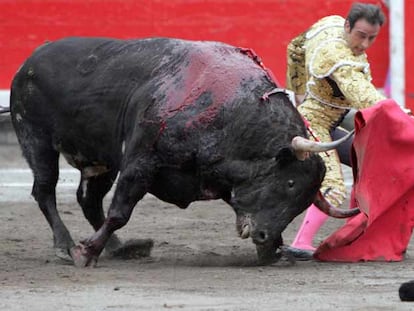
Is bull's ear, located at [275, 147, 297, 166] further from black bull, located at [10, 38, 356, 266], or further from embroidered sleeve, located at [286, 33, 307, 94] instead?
embroidered sleeve, located at [286, 33, 307, 94]

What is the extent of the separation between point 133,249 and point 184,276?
91 centimetres

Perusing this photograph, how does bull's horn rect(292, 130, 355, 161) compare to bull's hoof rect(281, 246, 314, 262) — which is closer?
bull's horn rect(292, 130, 355, 161)

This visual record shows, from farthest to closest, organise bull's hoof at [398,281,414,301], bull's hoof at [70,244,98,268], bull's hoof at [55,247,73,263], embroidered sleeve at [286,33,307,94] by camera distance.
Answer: embroidered sleeve at [286,33,307,94] → bull's hoof at [55,247,73,263] → bull's hoof at [70,244,98,268] → bull's hoof at [398,281,414,301]

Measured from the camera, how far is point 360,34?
7.03m

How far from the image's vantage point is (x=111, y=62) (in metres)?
7.25

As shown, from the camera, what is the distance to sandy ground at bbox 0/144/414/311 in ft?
18.8

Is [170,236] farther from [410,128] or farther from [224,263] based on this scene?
[410,128]

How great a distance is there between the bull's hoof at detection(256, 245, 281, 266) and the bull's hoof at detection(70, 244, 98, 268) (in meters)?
Answer: 0.86

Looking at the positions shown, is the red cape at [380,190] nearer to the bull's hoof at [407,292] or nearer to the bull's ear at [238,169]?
the bull's ear at [238,169]

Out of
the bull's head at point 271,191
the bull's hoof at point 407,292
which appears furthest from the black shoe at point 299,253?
the bull's hoof at point 407,292

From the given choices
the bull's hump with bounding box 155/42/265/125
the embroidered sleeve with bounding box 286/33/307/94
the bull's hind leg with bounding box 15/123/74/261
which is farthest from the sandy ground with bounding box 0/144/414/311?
the embroidered sleeve with bounding box 286/33/307/94

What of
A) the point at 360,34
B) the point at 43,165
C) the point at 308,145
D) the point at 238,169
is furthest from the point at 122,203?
the point at 360,34

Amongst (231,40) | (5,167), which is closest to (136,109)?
(5,167)

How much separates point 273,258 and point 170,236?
5.10 ft
